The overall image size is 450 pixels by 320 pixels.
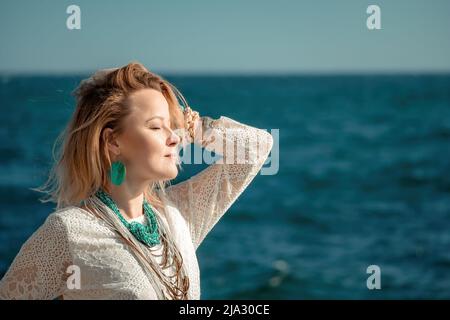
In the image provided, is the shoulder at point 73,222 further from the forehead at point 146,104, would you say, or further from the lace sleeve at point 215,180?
the lace sleeve at point 215,180

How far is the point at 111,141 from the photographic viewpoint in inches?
88.6

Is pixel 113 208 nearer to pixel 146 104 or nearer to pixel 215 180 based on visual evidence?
pixel 146 104

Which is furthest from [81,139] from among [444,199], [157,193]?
[444,199]

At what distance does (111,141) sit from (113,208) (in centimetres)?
17

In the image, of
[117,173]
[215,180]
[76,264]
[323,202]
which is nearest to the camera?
[76,264]

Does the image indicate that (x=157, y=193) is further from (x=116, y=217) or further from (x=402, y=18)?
(x=402, y=18)

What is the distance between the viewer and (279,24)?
139 feet

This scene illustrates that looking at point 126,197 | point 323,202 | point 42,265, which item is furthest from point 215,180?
point 323,202

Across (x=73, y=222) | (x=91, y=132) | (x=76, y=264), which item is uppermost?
(x=91, y=132)

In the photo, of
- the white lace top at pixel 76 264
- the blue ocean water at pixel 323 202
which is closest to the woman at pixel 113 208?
the white lace top at pixel 76 264

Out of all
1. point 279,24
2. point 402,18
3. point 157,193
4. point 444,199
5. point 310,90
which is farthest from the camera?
point 310,90

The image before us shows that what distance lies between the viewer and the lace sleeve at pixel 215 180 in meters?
2.57

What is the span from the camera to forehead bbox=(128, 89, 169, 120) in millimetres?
2256

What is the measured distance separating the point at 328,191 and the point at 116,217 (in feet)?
68.0
